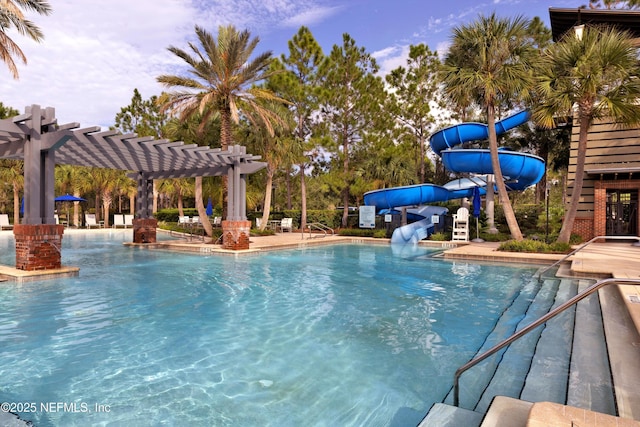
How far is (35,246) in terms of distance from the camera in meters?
9.31

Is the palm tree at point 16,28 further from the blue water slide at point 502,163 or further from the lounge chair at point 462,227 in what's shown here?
the lounge chair at point 462,227

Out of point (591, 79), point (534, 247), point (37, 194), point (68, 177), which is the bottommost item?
point (534, 247)

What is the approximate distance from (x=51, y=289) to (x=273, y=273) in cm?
512

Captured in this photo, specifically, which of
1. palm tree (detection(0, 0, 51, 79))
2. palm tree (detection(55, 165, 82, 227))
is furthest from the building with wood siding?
palm tree (detection(55, 165, 82, 227))

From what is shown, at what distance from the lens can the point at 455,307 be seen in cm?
680

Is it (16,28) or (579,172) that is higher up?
(16,28)

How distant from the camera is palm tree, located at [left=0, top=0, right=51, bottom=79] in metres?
16.6

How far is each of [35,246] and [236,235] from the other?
671cm

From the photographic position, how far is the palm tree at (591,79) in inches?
491

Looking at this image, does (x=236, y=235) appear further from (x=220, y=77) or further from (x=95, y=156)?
(x=220, y=77)

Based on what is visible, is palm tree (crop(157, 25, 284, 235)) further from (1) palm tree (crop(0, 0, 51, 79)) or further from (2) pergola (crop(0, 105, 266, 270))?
(1) palm tree (crop(0, 0, 51, 79))

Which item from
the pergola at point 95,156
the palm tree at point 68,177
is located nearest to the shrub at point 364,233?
the pergola at point 95,156

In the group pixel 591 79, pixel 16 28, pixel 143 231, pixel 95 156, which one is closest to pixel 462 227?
pixel 591 79

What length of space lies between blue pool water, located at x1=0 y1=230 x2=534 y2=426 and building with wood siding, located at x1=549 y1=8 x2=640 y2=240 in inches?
446
